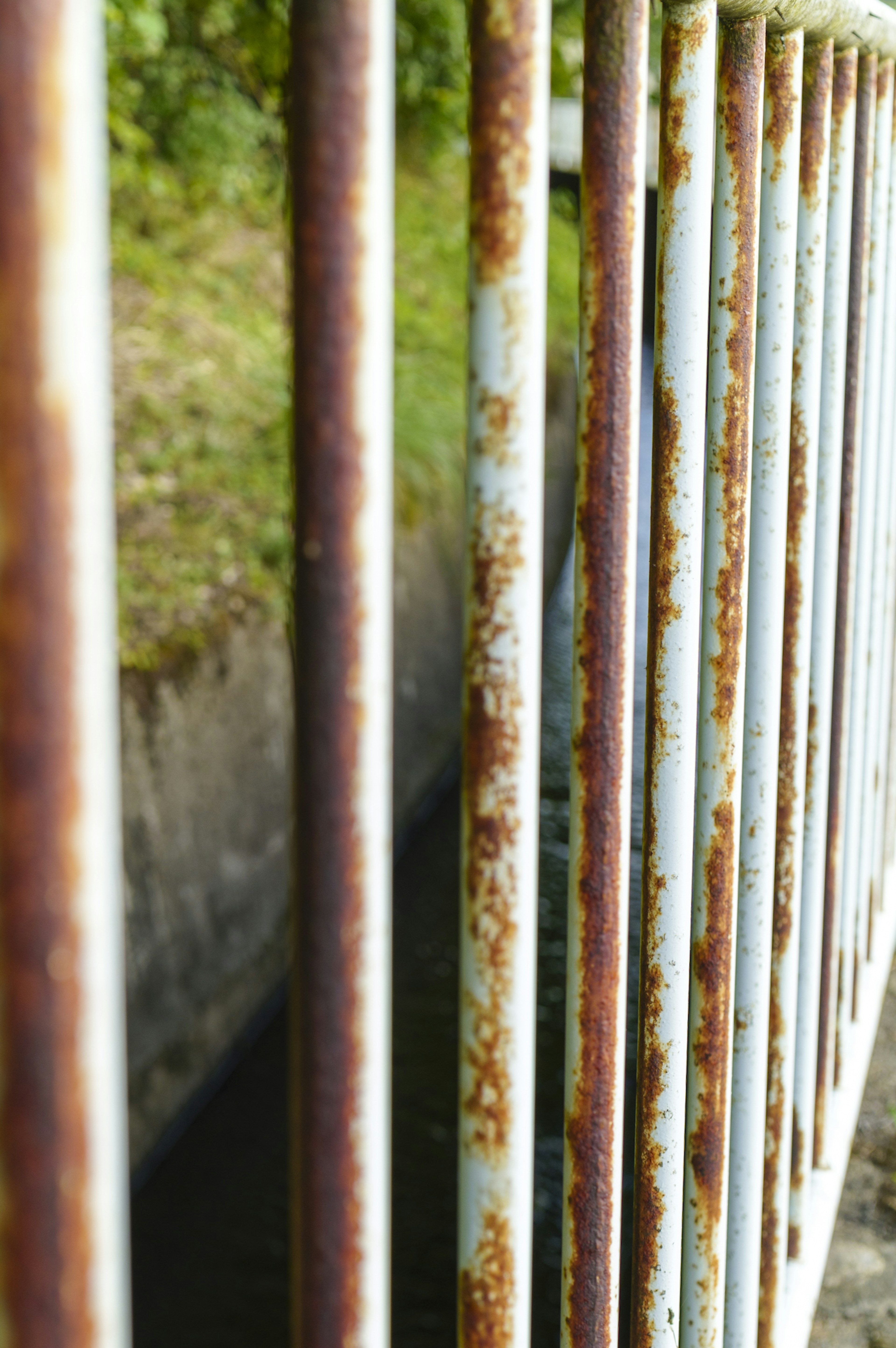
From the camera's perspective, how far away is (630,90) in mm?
640

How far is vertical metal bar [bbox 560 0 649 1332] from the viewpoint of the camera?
65cm

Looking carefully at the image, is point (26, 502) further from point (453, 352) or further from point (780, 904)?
point (453, 352)

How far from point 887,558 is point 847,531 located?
13.5 inches

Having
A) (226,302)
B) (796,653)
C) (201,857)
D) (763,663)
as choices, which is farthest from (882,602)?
(226,302)

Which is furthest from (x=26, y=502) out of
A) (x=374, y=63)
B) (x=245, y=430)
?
(x=245, y=430)

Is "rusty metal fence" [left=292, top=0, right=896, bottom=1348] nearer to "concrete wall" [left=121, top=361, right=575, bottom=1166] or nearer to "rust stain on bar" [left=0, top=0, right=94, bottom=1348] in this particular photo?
"rust stain on bar" [left=0, top=0, right=94, bottom=1348]

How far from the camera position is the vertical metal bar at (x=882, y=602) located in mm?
1456

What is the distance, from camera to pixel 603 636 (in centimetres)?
67

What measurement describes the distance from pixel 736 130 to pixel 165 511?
3.33 m

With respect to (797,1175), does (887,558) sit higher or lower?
higher

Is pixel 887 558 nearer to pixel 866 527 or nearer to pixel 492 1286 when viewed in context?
pixel 866 527

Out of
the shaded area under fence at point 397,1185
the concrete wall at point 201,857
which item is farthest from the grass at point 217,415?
the shaded area under fence at point 397,1185

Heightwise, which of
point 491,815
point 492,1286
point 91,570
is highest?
point 91,570

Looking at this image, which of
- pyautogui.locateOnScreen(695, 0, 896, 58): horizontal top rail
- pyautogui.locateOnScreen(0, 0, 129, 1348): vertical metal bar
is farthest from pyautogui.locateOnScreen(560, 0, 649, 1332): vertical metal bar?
pyautogui.locateOnScreen(0, 0, 129, 1348): vertical metal bar
